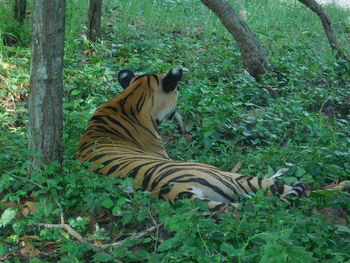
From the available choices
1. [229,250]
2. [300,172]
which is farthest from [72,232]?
[300,172]

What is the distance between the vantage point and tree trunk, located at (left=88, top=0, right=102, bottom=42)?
735 cm

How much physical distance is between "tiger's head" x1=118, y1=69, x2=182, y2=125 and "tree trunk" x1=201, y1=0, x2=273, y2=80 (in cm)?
236

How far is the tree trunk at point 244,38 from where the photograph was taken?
719 cm

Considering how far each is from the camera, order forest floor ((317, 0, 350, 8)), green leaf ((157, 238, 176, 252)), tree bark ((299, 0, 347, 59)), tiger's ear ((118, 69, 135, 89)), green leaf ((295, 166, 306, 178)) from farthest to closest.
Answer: forest floor ((317, 0, 350, 8)) → tree bark ((299, 0, 347, 59)) → tiger's ear ((118, 69, 135, 89)) → green leaf ((295, 166, 306, 178)) → green leaf ((157, 238, 176, 252))

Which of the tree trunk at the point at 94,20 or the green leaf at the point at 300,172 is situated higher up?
the tree trunk at the point at 94,20

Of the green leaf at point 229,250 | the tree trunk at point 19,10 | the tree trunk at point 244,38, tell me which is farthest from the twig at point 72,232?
the tree trunk at point 19,10

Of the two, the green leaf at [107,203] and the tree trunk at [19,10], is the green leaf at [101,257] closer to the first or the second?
the green leaf at [107,203]

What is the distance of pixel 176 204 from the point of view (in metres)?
3.27

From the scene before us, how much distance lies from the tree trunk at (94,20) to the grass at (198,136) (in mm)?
169

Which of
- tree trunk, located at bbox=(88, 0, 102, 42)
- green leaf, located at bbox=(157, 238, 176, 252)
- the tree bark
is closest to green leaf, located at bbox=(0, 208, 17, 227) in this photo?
green leaf, located at bbox=(157, 238, 176, 252)

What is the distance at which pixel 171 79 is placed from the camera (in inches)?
197

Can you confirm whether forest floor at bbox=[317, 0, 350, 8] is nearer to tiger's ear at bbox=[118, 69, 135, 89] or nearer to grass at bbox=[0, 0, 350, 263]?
grass at bbox=[0, 0, 350, 263]

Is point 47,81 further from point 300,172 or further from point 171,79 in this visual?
point 300,172

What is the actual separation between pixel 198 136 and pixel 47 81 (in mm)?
2188
